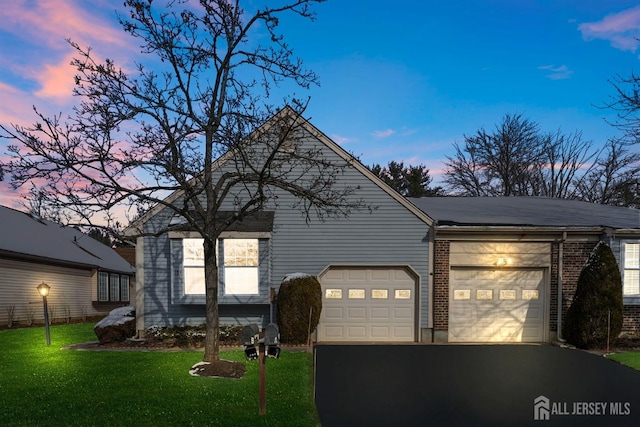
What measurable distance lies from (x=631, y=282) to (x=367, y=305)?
868 cm

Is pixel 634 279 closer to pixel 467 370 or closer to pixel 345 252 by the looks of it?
pixel 467 370

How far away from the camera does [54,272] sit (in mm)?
20969

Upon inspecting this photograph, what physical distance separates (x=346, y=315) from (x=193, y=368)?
558 cm

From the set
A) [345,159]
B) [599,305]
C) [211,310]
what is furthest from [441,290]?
[211,310]

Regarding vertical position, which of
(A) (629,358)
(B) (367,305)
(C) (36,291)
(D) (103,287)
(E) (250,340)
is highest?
(E) (250,340)

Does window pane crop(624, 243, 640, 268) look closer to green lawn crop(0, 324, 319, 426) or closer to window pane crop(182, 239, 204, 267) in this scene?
green lawn crop(0, 324, 319, 426)

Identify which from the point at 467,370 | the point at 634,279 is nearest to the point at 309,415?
the point at 467,370

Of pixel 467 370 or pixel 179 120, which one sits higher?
pixel 179 120

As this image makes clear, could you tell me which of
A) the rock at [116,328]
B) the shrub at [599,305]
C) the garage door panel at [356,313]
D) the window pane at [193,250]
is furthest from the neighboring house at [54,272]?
the shrub at [599,305]

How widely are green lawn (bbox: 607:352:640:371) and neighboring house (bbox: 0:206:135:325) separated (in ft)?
76.2

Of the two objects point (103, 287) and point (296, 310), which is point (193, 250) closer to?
point (296, 310)

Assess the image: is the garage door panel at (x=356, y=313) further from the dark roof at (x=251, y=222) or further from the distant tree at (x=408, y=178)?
the distant tree at (x=408, y=178)

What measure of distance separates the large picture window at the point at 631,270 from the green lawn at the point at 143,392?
10.7 metres

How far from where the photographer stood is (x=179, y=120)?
829 cm
